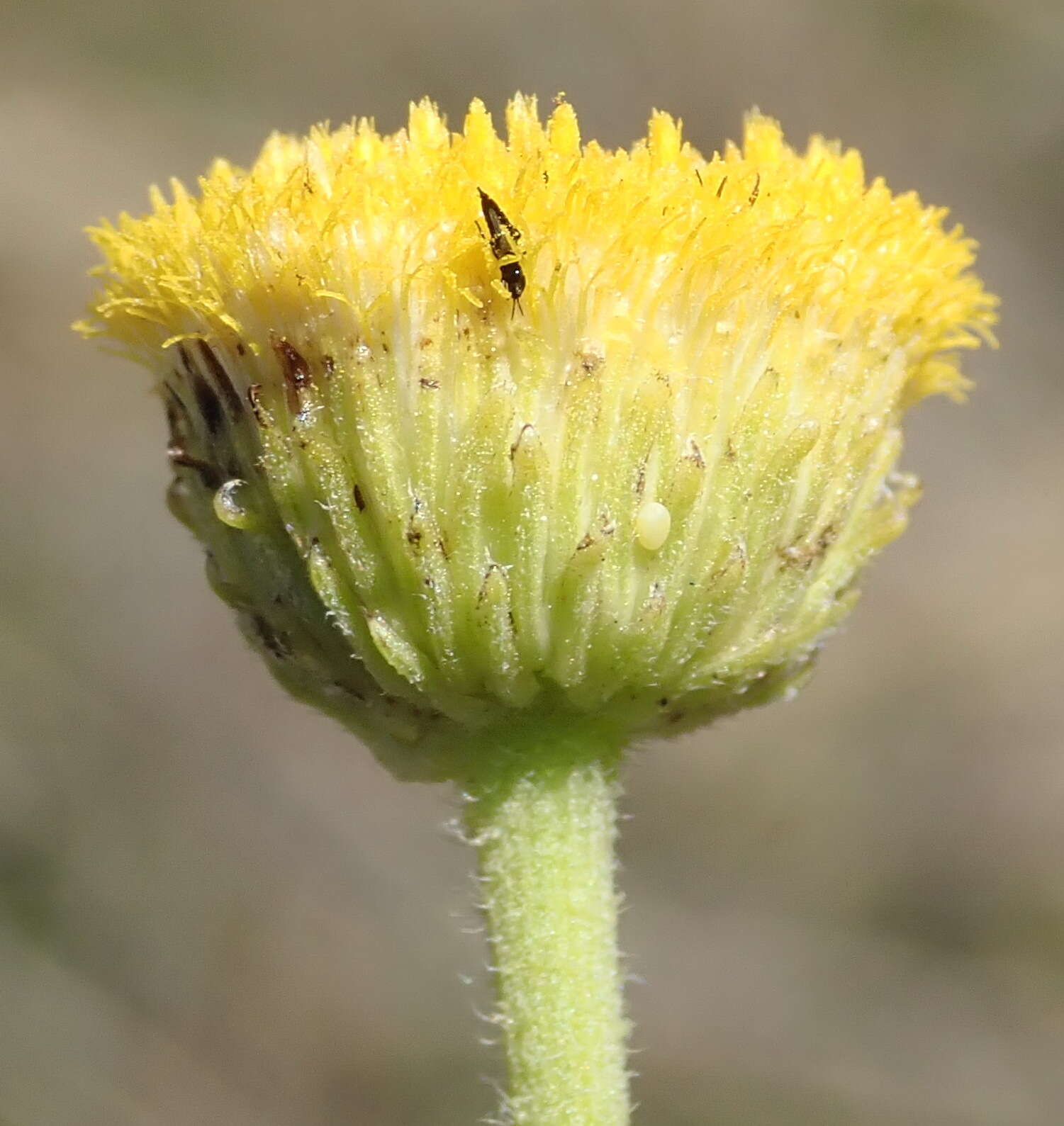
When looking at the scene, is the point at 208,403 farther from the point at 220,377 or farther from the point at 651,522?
the point at 651,522

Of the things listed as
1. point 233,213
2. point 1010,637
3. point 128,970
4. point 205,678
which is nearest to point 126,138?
point 205,678

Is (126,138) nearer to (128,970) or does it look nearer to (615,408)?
(128,970)

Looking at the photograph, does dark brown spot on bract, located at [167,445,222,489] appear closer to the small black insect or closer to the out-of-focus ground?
the small black insect

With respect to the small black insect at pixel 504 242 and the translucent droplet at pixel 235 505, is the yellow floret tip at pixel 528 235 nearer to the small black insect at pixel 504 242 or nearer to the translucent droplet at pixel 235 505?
the small black insect at pixel 504 242

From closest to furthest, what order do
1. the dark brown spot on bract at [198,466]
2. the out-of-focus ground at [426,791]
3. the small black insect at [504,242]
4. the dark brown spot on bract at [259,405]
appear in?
the small black insect at [504,242], the dark brown spot on bract at [259,405], the dark brown spot on bract at [198,466], the out-of-focus ground at [426,791]

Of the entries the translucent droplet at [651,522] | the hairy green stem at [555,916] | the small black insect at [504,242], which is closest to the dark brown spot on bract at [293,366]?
the small black insect at [504,242]

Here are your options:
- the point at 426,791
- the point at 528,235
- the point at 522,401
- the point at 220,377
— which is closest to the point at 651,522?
the point at 522,401
